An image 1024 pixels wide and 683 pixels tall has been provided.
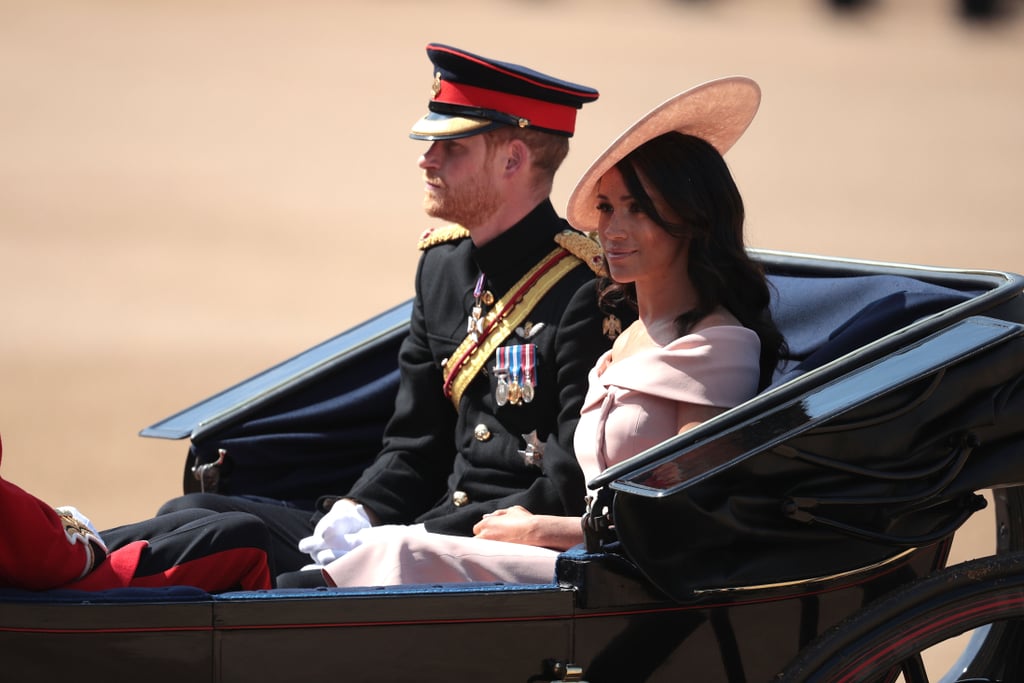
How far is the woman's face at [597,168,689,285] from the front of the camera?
9.55 ft

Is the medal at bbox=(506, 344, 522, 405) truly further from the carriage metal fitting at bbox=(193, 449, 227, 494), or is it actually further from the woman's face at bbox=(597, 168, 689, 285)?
the carriage metal fitting at bbox=(193, 449, 227, 494)

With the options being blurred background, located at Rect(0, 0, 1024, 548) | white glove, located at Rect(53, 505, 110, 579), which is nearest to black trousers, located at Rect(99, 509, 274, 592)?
white glove, located at Rect(53, 505, 110, 579)

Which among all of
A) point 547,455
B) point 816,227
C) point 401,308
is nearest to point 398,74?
point 816,227

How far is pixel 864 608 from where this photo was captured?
2.63 meters

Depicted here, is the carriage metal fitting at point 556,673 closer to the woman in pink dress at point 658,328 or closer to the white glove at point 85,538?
the woman in pink dress at point 658,328

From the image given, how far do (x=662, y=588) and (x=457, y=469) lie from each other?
0.95m

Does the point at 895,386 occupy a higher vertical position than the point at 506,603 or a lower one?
higher

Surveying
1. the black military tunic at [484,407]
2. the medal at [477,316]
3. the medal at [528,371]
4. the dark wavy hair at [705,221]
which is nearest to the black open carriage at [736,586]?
the dark wavy hair at [705,221]

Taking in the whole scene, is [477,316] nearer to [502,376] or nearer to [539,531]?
[502,376]

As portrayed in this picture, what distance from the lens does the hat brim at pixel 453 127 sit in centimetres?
328

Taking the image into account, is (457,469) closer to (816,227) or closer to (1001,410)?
(1001,410)

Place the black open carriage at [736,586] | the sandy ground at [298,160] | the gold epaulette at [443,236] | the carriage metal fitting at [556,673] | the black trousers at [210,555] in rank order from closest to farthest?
the black open carriage at [736,586] < the carriage metal fitting at [556,673] < the black trousers at [210,555] < the gold epaulette at [443,236] < the sandy ground at [298,160]

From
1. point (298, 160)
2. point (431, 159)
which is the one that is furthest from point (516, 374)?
point (298, 160)

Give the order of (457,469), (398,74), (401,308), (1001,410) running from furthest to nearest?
(398,74)
(401,308)
(457,469)
(1001,410)
